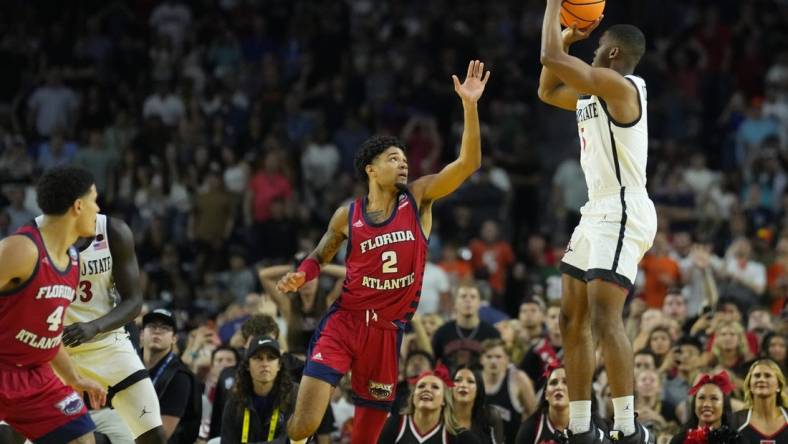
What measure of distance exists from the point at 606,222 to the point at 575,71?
96 cm

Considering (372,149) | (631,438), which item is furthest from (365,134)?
(631,438)

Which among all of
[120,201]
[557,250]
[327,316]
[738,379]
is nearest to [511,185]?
[557,250]

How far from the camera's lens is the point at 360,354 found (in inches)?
351

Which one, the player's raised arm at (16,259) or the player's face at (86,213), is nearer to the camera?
the player's raised arm at (16,259)

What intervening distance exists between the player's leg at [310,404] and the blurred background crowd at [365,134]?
530cm

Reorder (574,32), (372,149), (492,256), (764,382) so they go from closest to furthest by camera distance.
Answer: (574,32) < (372,149) < (764,382) < (492,256)

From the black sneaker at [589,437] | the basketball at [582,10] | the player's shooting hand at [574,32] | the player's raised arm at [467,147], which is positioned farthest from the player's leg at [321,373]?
the basketball at [582,10]

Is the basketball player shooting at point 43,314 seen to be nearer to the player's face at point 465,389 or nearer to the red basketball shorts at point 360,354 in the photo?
the red basketball shorts at point 360,354

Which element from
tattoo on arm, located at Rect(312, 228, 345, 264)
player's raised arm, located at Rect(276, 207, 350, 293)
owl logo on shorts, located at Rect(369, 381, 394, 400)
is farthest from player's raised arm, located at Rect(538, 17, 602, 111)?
owl logo on shorts, located at Rect(369, 381, 394, 400)

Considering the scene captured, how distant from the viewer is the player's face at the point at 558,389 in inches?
420

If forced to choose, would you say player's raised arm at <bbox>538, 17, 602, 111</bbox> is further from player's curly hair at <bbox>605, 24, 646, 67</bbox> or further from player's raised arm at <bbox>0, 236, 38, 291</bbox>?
player's raised arm at <bbox>0, 236, 38, 291</bbox>

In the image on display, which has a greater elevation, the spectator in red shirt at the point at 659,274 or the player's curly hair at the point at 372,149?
the player's curly hair at the point at 372,149

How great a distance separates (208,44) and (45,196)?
14028 mm

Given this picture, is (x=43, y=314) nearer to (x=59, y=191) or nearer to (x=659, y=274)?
(x=59, y=191)
